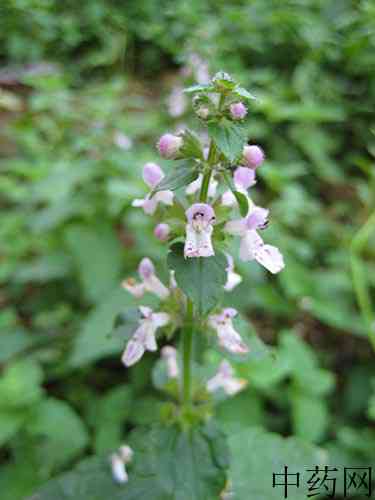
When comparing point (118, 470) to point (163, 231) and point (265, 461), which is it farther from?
point (163, 231)

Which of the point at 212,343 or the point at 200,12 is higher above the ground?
the point at 200,12

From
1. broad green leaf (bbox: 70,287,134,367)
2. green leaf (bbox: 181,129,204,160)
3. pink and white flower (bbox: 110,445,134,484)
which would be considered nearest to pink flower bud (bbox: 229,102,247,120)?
green leaf (bbox: 181,129,204,160)

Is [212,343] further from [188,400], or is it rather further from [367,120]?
[367,120]

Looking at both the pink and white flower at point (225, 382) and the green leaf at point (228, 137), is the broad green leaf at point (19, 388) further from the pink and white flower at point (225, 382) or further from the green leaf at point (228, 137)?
the green leaf at point (228, 137)

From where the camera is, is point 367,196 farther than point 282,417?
Yes

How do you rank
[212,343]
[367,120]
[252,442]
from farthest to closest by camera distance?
[367,120], [252,442], [212,343]

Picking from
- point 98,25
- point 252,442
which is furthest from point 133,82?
point 252,442

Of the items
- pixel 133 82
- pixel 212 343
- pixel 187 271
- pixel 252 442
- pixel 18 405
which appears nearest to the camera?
pixel 187 271

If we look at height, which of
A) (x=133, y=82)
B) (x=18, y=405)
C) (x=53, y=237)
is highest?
(x=133, y=82)
